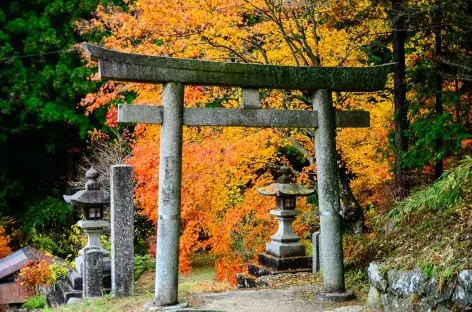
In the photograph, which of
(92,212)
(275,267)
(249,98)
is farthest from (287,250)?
(249,98)

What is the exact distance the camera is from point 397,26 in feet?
32.3

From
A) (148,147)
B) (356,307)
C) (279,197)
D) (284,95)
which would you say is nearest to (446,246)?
(356,307)

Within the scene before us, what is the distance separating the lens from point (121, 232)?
8680 millimetres

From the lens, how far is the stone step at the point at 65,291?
32.2 ft

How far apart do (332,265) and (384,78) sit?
2858 millimetres

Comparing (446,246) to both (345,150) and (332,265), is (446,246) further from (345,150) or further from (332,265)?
(345,150)

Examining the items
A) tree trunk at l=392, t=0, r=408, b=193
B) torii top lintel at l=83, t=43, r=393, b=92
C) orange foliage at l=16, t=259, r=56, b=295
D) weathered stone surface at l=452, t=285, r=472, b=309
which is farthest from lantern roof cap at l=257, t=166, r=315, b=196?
weathered stone surface at l=452, t=285, r=472, b=309

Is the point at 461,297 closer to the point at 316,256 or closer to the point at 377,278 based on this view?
the point at 377,278

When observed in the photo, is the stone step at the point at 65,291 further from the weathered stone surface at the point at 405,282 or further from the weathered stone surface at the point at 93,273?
the weathered stone surface at the point at 405,282

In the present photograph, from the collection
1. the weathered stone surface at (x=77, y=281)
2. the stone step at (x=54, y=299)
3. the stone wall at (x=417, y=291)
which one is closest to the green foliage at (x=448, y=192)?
the stone wall at (x=417, y=291)

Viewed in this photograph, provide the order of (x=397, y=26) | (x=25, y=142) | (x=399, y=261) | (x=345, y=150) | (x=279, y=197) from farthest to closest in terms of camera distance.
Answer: (x=25, y=142)
(x=345, y=150)
(x=279, y=197)
(x=397, y=26)
(x=399, y=261)

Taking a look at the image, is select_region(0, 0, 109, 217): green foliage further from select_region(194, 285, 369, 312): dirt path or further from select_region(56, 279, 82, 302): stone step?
select_region(194, 285, 369, 312): dirt path

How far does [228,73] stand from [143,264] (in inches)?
437

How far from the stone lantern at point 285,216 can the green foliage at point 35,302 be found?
6.73m
